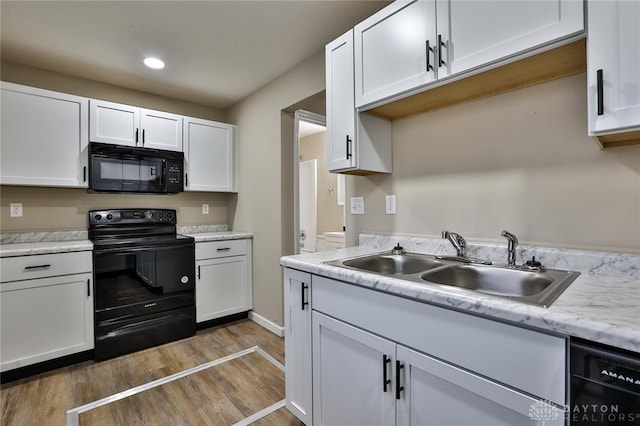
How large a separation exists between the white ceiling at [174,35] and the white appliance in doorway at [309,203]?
2.35m

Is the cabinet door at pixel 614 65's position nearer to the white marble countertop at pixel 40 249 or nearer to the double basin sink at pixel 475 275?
the double basin sink at pixel 475 275

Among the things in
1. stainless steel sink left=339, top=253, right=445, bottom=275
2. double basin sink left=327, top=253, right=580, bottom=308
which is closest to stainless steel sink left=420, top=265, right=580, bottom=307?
double basin sink left=327, top=253, right=580, bottom=308

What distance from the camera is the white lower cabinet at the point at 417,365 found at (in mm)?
800

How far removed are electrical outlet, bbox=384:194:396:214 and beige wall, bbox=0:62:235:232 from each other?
2430mm

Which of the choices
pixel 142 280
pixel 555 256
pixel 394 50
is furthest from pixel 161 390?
pixel 394 50

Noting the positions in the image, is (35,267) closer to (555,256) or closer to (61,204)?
(61,204)

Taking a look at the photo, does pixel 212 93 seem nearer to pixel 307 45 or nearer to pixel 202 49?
pixel 202 49

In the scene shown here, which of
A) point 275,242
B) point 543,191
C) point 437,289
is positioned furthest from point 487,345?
point 275,242

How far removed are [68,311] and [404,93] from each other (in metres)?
2.75

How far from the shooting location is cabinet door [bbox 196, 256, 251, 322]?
9.53ft

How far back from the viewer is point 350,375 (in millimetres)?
1292

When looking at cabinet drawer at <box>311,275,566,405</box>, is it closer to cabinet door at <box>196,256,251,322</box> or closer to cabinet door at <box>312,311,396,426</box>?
cabinet door at <box>312,311,396,426</box>
